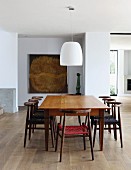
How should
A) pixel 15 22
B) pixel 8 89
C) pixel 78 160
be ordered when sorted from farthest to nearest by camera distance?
1. pixel 8 89
2. pixel 15 22
3. pixel 78 160

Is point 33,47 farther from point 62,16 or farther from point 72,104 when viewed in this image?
point 72,104

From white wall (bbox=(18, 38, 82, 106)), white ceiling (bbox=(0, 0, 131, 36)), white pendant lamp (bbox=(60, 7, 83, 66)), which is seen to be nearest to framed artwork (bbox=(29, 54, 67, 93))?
white wall (bbox=(18, 38, 82, 106))

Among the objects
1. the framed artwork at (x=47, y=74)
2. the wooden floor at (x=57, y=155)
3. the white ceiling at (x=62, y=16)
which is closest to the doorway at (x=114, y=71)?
the framed artwork at (x=47, y=74)

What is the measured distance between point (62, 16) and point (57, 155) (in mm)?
3476

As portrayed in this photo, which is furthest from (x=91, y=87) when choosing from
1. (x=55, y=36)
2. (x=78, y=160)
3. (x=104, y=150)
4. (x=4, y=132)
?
(x=78, y=160)

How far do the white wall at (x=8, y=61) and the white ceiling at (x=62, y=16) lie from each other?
395 millimetres

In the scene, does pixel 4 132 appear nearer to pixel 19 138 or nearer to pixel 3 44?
pixel 19 138

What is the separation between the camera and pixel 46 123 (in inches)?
174

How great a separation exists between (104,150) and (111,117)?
0.70 meters

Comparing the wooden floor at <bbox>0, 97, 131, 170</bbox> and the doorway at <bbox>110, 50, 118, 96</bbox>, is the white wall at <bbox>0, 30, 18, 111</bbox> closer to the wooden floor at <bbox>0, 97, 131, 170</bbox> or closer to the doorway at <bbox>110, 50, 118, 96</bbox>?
the wooden floor at <bbox>0, 97, 131, 170</bbox>

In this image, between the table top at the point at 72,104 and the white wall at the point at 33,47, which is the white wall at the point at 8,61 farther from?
the table top at the point at 72,104

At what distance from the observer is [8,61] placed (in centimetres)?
914

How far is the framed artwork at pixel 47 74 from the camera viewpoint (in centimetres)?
1035

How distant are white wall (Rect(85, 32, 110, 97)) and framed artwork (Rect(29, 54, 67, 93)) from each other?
1.64 m
